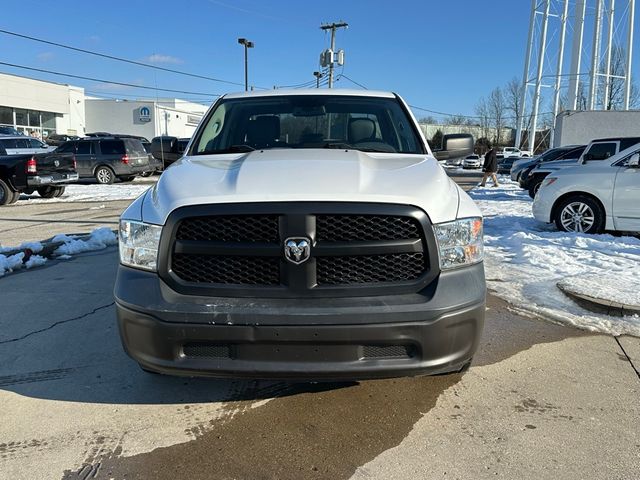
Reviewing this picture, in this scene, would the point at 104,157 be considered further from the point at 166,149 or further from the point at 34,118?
the point at 34,118

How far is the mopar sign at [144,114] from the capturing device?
169 ft

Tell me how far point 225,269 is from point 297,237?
0.41 metres

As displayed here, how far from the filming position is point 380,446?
2619mm

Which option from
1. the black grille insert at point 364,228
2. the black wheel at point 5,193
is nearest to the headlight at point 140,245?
the black grille insert at point 364,228

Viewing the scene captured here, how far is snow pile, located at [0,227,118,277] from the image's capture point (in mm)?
6184

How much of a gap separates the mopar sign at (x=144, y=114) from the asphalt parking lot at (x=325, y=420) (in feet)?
169

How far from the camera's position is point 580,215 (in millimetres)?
8680

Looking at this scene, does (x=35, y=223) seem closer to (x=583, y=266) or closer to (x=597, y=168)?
(x=583, y=266)

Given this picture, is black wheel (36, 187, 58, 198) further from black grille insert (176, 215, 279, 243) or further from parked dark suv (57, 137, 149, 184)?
black grille insert (176, 215, 279, 243)

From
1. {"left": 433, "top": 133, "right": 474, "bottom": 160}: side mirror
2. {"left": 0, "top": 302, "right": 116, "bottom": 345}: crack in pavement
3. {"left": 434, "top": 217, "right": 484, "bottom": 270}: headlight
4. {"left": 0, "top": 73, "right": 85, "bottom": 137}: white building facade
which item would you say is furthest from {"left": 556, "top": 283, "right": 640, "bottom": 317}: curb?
{"left": 0, "top": 73, "right": 85, "bottom": 137}: white building facade

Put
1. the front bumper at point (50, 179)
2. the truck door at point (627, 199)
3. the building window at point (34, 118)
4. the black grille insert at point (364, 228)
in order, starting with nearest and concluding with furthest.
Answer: the black grille insert at point (364, 228), the truck door at point (627, 199), the front bumper at point (50, 179), the building window at point (34, 118)

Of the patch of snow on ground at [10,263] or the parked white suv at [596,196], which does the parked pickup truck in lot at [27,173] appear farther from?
the parked white suv at [596,196]

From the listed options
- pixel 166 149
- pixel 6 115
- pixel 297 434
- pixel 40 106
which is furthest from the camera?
pixel 40 106

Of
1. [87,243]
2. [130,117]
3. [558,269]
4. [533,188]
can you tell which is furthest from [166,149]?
[130,117]
